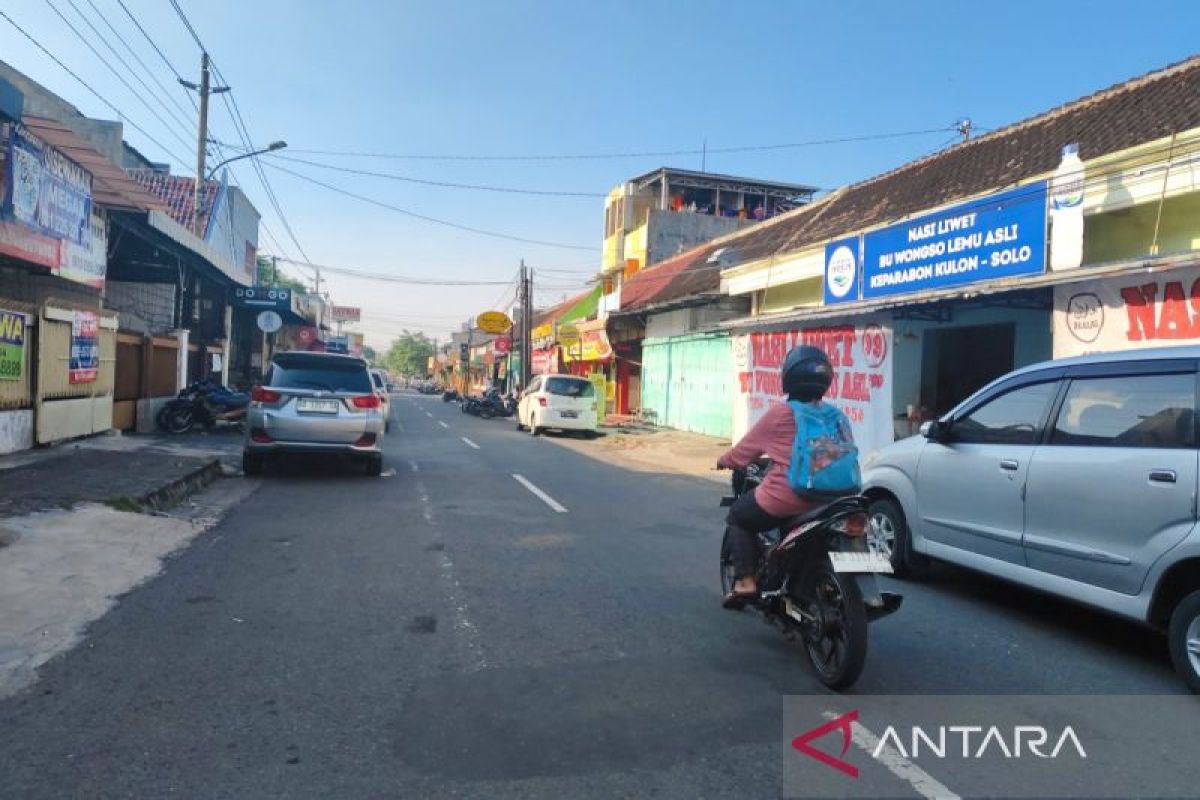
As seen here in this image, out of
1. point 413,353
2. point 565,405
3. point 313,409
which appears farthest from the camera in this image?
point 413,353

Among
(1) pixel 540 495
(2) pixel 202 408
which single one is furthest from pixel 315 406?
(2) pixel 202 408

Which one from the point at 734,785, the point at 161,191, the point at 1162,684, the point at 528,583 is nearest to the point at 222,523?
the point at 528,583

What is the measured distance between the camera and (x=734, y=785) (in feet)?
10.0

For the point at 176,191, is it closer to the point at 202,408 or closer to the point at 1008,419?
the point at 202,408

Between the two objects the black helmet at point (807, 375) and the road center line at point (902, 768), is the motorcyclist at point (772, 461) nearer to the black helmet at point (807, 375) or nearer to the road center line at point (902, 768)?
the black helmet at point (807, 375)

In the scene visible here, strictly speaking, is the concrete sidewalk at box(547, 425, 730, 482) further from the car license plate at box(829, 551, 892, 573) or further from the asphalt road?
the car license plate at box(829, 551, 892, 573)

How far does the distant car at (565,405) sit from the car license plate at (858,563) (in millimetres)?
17737

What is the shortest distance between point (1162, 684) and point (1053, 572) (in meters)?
0.82

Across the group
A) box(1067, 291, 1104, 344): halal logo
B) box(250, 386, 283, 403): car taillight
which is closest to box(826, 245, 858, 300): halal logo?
box(1067, 291, 1104, 344): halal logo

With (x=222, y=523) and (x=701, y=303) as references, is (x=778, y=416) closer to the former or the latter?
(x=222, y=523)

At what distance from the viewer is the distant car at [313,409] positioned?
34.9 feet

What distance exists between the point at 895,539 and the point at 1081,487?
1901mm

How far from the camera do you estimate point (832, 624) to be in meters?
4.09

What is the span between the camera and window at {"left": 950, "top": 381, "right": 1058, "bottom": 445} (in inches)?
209
